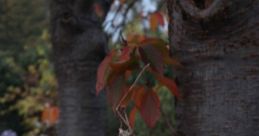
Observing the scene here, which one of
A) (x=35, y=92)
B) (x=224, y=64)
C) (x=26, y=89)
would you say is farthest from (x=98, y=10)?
(x=26, y=89)

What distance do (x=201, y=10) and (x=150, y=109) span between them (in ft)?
0.88

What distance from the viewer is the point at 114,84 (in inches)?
50.9

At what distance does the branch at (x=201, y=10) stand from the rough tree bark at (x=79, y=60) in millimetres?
1199

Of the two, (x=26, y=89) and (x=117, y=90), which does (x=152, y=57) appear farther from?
(x=26, y=89)

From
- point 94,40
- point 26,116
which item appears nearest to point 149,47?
→ point 94,40

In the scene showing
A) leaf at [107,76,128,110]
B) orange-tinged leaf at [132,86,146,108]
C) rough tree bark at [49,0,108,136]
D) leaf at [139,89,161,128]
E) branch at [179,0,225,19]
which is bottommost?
leaf at [139,89,161,128]

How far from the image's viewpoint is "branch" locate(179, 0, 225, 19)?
1.14 metres

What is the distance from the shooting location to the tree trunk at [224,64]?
1179 millimetres

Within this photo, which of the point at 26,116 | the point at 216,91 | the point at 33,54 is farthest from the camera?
the point at 33,54

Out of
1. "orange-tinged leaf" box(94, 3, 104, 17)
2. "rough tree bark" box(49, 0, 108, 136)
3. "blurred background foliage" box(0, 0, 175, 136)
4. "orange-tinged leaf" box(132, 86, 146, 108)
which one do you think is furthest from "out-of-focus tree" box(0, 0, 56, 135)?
"orange-tinged leaf" box(132, 86, 146, 108)

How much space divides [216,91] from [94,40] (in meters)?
1.22

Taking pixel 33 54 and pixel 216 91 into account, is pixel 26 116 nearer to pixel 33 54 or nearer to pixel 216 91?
pixel 33 54

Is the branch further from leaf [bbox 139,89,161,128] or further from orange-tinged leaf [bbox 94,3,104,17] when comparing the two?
orange-tinged leaf [bbox 94,3,104,17]

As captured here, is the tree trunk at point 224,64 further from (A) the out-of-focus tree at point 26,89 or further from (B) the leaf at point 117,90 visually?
(A) the out-of-focus tree at point 26,89
